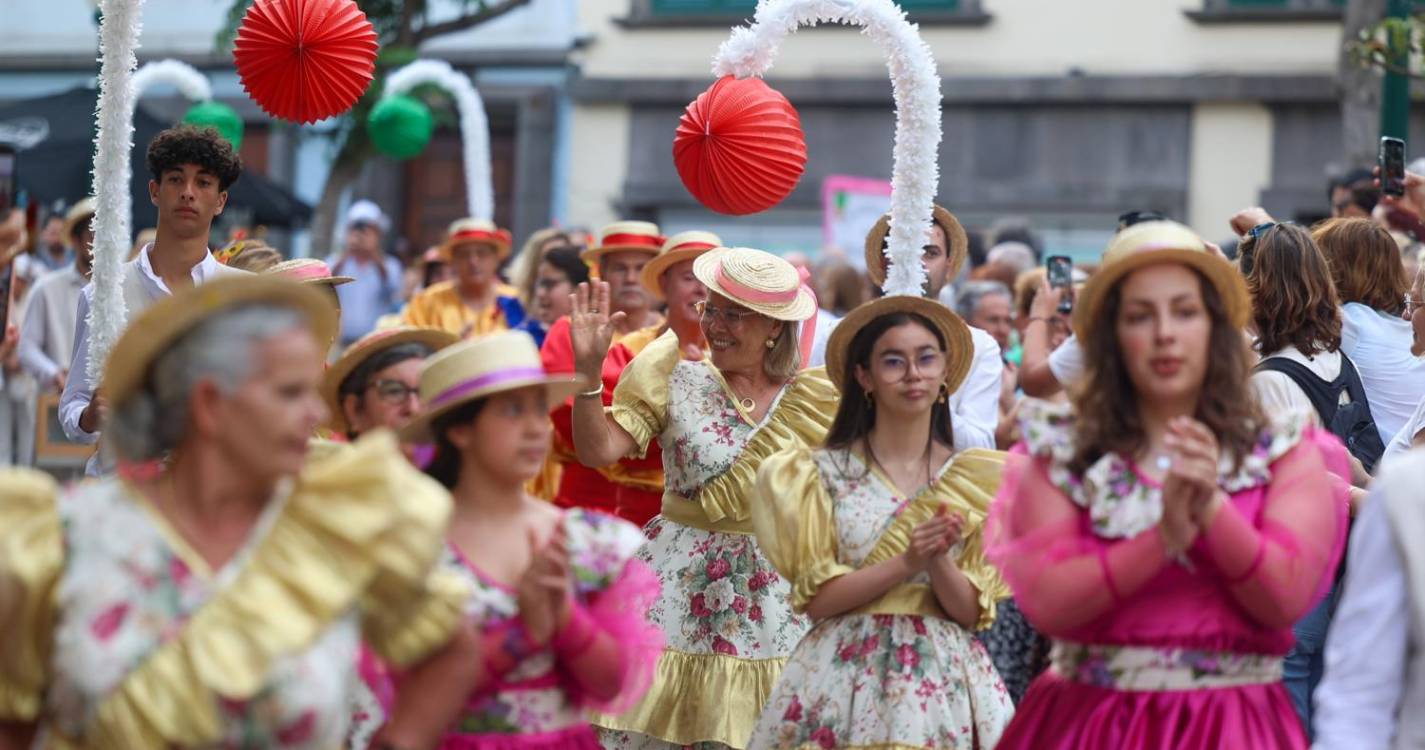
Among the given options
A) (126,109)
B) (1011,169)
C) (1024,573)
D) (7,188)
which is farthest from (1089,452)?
(1011,169)

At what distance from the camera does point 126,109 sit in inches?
251

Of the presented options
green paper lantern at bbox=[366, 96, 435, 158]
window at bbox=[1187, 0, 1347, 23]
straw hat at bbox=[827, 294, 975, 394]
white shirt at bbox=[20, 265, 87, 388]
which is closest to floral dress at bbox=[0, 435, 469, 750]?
straw hat at bbox=[827, 294, 975, 394]

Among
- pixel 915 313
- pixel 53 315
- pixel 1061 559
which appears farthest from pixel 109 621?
pixel 53 315

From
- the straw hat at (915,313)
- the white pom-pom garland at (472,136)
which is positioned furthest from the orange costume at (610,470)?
the white pom-pom garland at (472,136)

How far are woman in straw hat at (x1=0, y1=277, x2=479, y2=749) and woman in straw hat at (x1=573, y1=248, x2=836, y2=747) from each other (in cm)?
277

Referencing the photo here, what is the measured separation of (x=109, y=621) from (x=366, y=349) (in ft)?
6.36

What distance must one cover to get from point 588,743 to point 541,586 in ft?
1.62

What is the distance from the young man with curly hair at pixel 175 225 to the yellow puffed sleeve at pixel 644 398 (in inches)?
50.8

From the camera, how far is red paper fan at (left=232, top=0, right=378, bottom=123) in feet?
23.0

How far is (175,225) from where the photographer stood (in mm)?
6449

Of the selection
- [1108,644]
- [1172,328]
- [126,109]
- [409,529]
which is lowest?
[1108,644]

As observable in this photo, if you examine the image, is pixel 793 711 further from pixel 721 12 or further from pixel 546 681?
pixel 721 12

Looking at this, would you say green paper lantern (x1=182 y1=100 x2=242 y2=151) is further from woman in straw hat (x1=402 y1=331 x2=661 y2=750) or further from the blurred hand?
woman in straw hat (x1=402 y1=331 x2=661 y2=750)

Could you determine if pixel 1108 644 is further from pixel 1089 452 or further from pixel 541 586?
pixel 541 586
